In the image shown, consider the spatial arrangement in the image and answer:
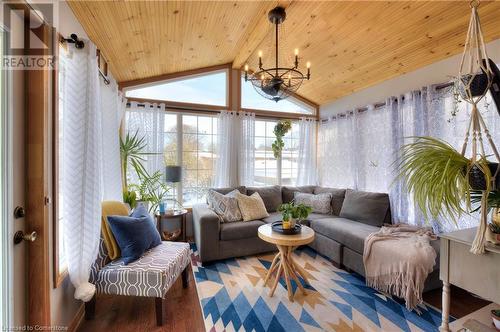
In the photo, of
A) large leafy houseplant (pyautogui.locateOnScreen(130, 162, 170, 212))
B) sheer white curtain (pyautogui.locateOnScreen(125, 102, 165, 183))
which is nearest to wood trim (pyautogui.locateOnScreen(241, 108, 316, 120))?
sheer white curtain (pyautogui.locateOnScreen(125, 102, 165, 183))

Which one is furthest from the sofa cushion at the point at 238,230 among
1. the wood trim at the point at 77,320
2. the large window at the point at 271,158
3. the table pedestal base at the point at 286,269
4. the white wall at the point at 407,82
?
the white wall at the point at 407,82

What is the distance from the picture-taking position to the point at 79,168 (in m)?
1.68

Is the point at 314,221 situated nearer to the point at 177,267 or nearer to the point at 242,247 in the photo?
the point at 242,247

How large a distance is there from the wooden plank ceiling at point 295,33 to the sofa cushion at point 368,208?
5.57 ft

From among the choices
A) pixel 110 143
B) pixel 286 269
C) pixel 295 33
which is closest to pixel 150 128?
pixel 110 143

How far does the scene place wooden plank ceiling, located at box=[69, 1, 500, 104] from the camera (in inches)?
81.9

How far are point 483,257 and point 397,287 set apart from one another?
118 centimetres

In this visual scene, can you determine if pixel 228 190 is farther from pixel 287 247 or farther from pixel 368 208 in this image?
pixel 368 208

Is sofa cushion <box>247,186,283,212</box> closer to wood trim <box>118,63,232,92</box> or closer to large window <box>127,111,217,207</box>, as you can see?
large window <box>127,111,217,207</box>

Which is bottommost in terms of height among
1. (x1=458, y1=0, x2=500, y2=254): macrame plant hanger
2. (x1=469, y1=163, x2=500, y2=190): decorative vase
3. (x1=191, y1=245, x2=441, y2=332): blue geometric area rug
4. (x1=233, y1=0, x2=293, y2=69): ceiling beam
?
(x1=191, y1=245, x2=441, y2=332): blue geometric area rug

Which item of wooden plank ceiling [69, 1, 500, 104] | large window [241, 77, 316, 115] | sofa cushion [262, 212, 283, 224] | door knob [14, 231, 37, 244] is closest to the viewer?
door knob [14, 231, 37, 244]

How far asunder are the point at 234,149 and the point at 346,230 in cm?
221

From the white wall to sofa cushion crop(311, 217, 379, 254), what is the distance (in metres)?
1.76

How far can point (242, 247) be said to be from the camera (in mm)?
3080
